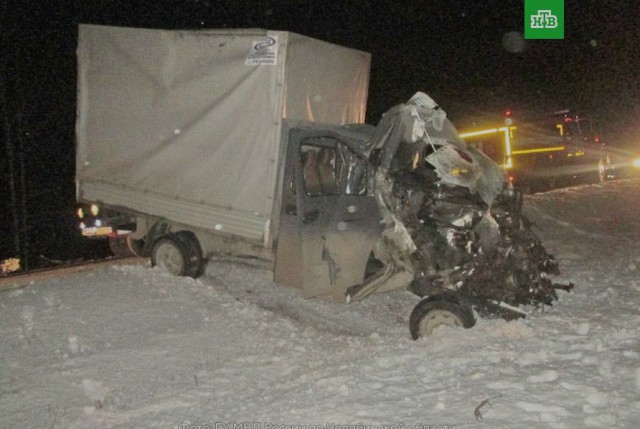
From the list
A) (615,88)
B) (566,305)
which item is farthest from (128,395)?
(615,88)

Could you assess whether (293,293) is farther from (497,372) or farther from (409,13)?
(409,13)

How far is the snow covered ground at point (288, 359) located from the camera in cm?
450

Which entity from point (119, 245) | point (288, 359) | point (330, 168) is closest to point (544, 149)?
point (330, 168)

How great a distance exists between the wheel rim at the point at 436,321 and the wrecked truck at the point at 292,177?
11 millimetres

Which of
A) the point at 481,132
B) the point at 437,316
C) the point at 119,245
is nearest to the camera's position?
the point at 437,316

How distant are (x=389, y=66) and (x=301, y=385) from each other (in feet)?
115

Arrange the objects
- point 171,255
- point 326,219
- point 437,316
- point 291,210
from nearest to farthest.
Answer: point 437,316 → point 326,219 → point 291,210 → point 171,255

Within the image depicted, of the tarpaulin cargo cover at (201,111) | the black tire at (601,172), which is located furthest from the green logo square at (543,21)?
the tarpaulin cargo cover at (201,111)

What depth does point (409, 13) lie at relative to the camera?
121 feet

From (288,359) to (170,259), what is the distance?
315 cm

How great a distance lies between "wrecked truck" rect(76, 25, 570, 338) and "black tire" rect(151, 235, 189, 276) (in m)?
0.02

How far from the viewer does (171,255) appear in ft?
27.9

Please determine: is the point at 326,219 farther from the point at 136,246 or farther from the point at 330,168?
the point at 136,246

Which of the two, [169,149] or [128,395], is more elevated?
[169,149]
